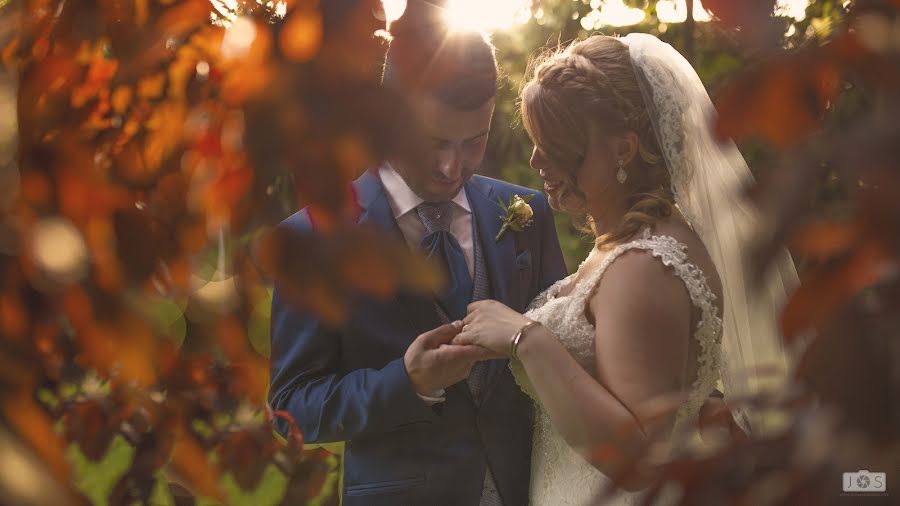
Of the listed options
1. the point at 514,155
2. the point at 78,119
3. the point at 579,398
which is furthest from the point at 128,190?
the point at 514,155

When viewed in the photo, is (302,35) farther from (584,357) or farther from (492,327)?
(584,357)

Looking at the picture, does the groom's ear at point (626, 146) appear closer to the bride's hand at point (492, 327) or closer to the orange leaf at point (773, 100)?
the bride's hand at point (492, 327)

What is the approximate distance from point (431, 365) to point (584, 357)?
0.50m

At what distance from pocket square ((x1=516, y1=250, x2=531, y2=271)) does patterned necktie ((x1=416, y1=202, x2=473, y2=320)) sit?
212 millimetres

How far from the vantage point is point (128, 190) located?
4.70 feet

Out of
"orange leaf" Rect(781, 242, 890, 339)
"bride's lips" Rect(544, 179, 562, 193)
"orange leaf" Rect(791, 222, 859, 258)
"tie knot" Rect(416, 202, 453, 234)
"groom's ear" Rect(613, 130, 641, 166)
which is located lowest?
"tie knot" Rect(416, 202, 453, 234)

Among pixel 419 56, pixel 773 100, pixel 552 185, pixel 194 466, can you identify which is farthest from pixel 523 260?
pixel 773 100

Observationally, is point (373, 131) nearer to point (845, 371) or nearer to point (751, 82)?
point (751, 82)

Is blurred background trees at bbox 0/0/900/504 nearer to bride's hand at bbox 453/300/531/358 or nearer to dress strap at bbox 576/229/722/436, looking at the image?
bride's hand at bbox 453/300/531/358

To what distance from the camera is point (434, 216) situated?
3514 millimetres

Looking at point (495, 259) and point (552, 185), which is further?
point (495, 259)

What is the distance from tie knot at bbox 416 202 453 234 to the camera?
11.5 ft

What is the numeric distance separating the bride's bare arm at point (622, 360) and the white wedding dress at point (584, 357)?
59 mm

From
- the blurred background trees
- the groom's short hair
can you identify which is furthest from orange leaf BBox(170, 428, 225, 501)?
the groom's short hair
